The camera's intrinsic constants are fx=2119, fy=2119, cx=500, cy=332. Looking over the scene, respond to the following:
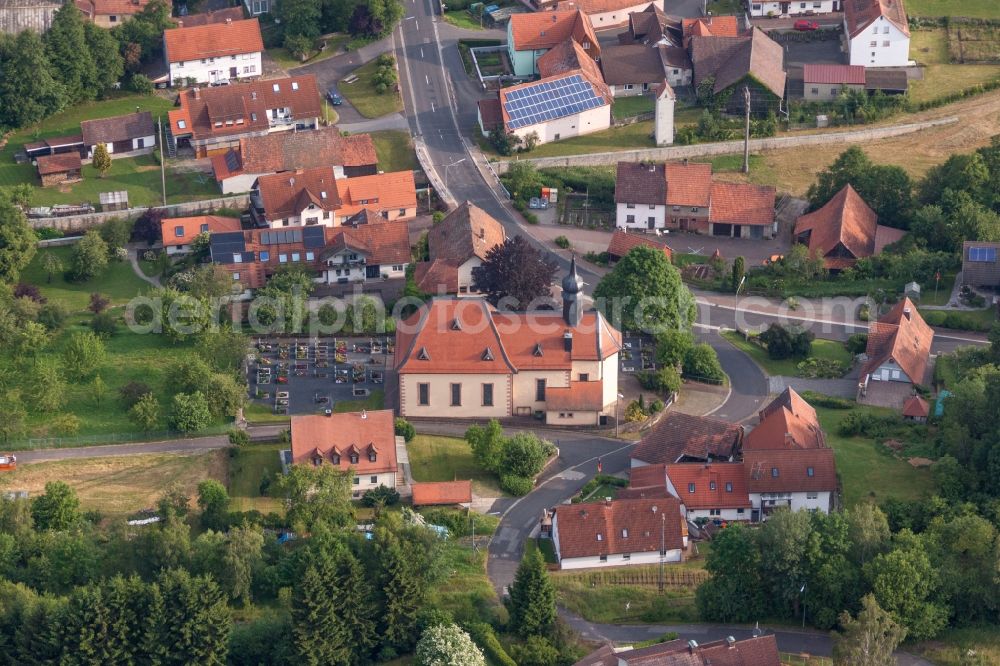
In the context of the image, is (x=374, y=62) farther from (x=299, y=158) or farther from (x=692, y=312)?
(x=692, y=312)

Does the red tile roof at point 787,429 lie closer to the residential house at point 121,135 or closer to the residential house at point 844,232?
the residential house at point 844,232

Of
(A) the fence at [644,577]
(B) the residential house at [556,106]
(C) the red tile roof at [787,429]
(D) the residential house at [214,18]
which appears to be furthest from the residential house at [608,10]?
(A) the fence at [644,577]

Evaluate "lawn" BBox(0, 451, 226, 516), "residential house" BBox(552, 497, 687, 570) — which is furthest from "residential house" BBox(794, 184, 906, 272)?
"lawn" BBox(0, 451, 226, 516)

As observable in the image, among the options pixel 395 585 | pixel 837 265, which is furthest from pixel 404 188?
pixel 395 585

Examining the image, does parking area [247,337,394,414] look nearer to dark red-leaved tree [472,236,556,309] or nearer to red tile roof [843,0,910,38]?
dark red-leaved tree [472,236,556,309]

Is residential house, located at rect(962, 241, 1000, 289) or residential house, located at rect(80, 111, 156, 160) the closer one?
residential house, located at rect(962, 241, 1000, 289)

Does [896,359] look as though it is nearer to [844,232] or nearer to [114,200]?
[844,232]

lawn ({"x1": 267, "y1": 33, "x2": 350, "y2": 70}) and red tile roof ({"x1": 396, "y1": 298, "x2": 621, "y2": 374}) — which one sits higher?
lawn ({"x1": 267, "y1": 33, "x2": 350, "y2": 70})
